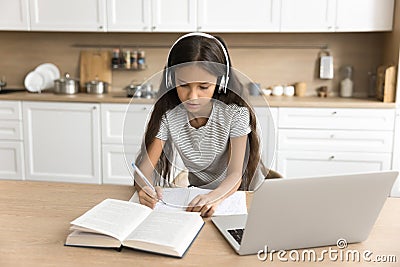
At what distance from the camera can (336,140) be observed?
341cm

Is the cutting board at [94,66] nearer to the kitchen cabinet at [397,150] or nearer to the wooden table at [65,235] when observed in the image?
the kitchen cabinet at [397,150]

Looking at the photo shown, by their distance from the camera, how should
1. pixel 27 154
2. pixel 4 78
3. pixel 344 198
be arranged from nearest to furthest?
pixel 344 198, pixel 27 154, pixel 4 78

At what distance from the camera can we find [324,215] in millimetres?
1210

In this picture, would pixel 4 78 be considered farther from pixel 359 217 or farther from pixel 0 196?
pixel 359 217

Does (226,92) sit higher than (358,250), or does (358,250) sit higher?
(226,92)

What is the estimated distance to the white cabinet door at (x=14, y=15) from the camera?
145 inches

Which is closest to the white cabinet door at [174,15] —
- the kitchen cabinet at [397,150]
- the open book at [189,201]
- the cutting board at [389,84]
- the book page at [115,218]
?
the cutting board at [389,84]

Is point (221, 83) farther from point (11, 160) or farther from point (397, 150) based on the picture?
point (11, 160)

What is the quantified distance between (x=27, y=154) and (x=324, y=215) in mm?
2929

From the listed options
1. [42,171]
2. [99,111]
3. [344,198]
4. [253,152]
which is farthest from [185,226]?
[42,171]

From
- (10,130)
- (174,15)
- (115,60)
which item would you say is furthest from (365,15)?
(10,130)

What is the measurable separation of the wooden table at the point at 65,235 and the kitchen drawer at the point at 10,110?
6.75 feet

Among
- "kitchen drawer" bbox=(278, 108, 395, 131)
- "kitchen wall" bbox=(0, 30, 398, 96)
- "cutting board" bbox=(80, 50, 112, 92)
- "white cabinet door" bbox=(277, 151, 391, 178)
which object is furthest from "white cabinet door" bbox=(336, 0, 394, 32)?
"cutting board" bbox=(80, 50, 112, 92)

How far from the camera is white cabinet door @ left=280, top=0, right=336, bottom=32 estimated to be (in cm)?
344
